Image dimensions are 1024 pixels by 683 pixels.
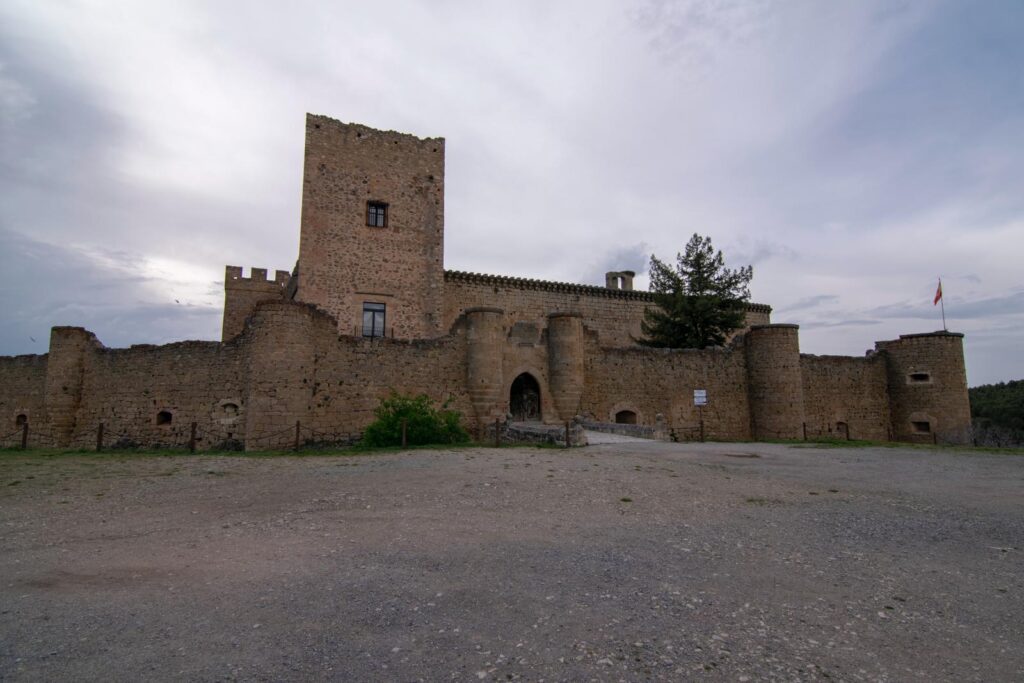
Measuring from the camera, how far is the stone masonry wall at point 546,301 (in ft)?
95.3

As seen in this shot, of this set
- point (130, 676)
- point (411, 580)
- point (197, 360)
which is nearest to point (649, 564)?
point (411, 580)

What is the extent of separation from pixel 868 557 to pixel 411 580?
4654 millimetres

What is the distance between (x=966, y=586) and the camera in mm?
5148

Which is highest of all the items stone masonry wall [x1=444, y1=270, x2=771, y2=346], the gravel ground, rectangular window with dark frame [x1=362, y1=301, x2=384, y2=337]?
stone masonry wall [x1=444, y1=270, x2=771, y2=346]

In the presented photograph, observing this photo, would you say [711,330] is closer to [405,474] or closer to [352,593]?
[405,474]

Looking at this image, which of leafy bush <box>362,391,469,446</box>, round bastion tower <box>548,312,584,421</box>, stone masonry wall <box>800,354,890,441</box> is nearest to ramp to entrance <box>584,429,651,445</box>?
round bastion tower <box>548,312,584,421</box>

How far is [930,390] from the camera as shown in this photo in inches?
1019

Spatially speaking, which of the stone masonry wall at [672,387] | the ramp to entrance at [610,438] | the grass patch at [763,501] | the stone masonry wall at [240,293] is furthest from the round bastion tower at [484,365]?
the stone masonry wall at [240,293]

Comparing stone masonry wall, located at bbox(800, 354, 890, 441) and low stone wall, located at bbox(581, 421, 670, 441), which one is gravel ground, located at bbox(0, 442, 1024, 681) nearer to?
low stone wall, located at bbox(581, 421, 670, 441)

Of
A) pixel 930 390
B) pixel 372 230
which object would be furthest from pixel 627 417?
pixel 930 390

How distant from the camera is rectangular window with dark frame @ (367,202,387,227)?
2655 centimetres

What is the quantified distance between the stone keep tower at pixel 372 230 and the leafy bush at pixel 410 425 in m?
9.23

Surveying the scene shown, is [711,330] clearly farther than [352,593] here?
A: Yes

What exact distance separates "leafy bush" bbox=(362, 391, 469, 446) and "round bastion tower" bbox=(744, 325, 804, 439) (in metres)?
13.8
